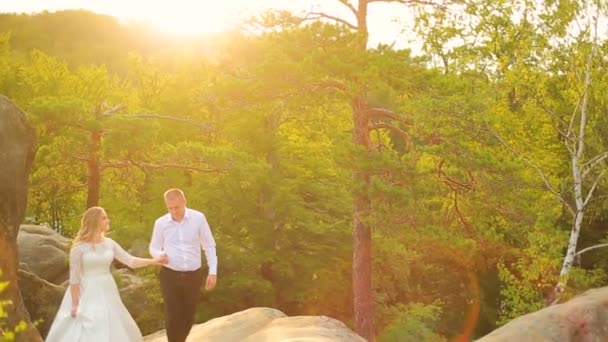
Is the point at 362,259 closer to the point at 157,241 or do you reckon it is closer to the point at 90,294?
the point at 157,241

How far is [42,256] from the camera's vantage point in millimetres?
22219

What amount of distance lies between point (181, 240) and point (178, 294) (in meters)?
0.56

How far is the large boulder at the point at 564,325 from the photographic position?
8.68 meters

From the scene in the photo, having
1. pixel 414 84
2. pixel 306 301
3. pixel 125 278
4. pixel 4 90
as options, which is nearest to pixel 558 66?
pixel 414 84

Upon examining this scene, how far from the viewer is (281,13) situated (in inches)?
811

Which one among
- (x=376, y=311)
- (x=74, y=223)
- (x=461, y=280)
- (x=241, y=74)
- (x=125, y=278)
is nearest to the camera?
(x=241, y=74)

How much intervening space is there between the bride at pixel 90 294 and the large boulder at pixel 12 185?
3.61 metres

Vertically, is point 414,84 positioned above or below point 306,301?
above

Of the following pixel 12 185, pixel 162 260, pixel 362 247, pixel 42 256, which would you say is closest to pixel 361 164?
pixel 362 247

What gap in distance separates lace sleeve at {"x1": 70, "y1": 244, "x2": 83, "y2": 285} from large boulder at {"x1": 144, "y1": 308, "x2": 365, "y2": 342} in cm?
267

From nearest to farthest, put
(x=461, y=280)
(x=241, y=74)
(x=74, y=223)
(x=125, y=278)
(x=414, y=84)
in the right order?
(x=414, y=84)
(x=241, y=74)
(x=125, y=278)
(x=461, y=280)
(x=74, y=223)

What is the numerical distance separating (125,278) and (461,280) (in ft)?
43.1

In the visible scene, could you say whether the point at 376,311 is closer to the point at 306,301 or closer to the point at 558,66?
the point at 306,301

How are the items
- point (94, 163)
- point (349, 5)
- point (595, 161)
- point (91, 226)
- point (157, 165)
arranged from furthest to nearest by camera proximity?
point (94, 163) → point (157, 165) → point (349, 5) → point (595, 161) → point (91, 226)
